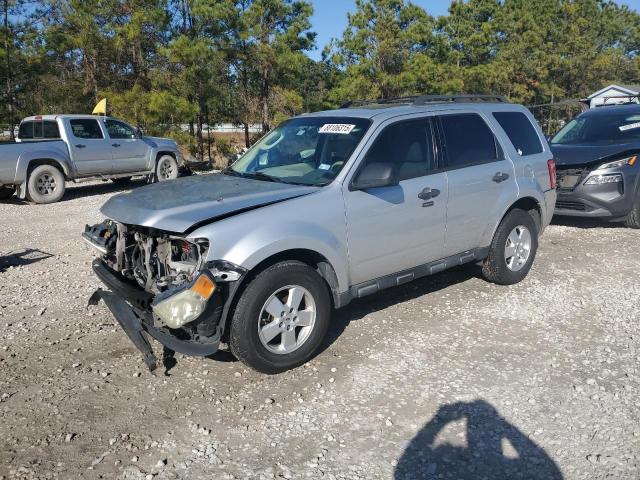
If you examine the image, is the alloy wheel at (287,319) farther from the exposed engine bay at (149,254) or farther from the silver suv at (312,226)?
the exposed engine bay at (149,254)

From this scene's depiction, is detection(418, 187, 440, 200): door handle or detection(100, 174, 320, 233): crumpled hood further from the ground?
detection(100, 174, 320, 233): crumpled hood

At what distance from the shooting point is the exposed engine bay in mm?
3758

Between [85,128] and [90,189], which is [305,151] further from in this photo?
[90,189]

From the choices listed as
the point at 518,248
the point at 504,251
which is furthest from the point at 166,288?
the point at 518,248

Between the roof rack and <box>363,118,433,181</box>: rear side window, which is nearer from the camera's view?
<box>363,118,433,181</box>: rear side window

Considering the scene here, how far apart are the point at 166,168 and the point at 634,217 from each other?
10.6 m

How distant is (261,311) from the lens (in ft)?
12.4

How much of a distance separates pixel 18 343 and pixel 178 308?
201cm

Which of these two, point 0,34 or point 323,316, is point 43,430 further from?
point 0,34

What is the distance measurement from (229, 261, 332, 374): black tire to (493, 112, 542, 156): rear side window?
2.94m

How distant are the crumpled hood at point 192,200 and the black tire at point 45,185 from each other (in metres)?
7.83

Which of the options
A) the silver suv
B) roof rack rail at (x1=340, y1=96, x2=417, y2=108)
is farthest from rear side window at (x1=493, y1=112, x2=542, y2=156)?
roof rack rail at (x1=340, y1=96, x2=417, y2=108)

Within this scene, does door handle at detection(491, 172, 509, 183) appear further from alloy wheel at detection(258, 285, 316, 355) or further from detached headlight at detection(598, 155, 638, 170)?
detached headlight at detection(598, 155, 638, 170)

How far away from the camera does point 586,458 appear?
3.09 metres
